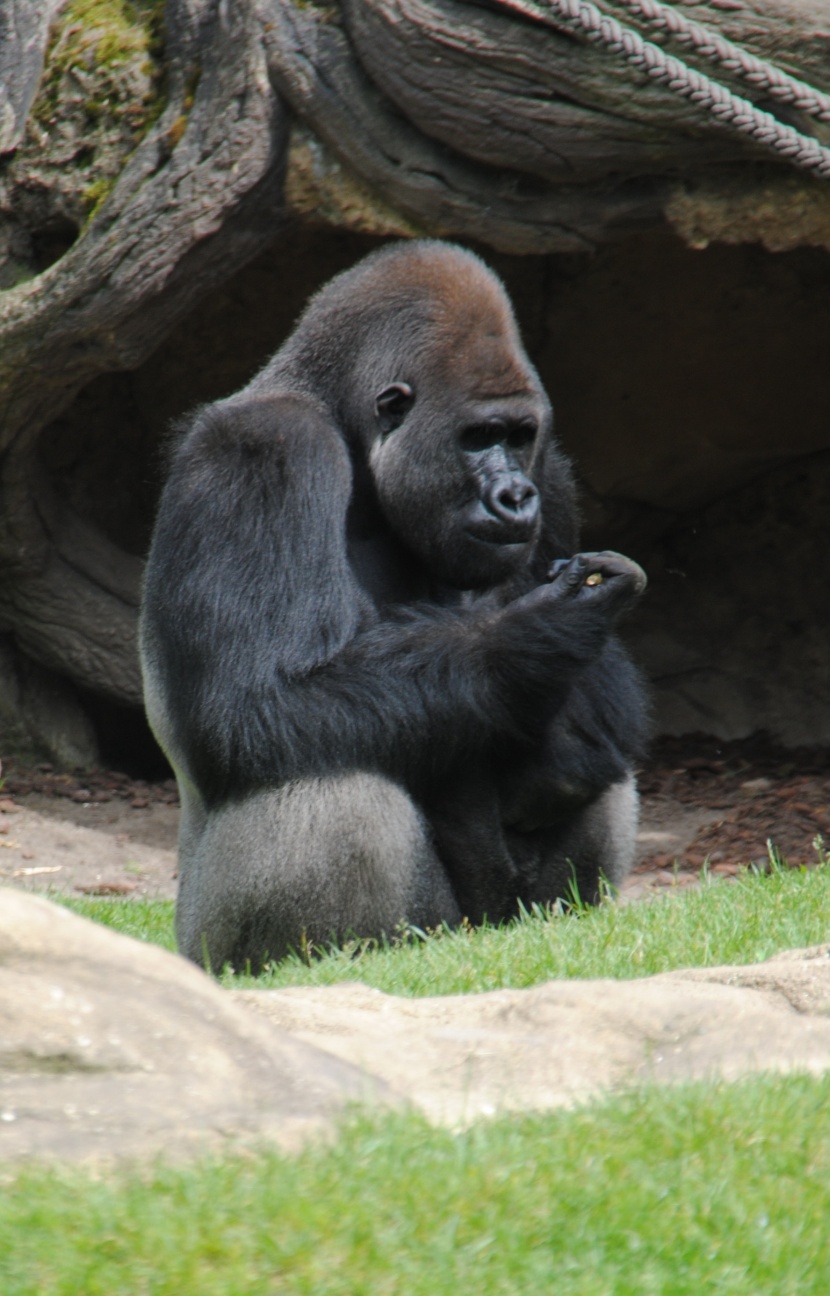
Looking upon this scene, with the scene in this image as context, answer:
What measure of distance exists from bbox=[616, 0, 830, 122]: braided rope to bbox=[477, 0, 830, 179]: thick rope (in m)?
0.01

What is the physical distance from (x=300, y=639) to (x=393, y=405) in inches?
33.2

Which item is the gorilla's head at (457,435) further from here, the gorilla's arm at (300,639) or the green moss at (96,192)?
the green moss at (96,192)

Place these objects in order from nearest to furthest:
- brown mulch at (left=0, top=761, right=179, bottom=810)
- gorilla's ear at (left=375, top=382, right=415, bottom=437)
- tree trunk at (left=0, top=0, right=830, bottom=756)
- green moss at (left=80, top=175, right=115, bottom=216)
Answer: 1. gorilla's ear at (left=375, top=382, right=415, bottom=437)
2. tree trunk at (left=0, top=0, right=830, bottom=756)
3. green moss at (left=80, top=175, right=115, bottom=216)
4. brown mulch at (left=0, top=761, right=179, bottom=810)

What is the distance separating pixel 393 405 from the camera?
4.94m

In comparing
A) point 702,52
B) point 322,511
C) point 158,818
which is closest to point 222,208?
point 702,52

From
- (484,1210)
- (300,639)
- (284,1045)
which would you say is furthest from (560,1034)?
(300,639)

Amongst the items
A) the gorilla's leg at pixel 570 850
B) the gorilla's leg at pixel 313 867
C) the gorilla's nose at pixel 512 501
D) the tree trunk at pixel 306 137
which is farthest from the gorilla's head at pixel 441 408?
the tree trunk at pixel 306 137

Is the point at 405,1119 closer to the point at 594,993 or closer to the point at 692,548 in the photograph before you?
the point at 594,993

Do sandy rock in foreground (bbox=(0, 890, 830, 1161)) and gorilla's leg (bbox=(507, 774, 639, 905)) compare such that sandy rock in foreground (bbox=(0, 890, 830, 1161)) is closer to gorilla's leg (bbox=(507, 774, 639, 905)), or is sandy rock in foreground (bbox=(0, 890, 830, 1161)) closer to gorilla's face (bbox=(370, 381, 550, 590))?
gorilla's face (bbox=(370, 381, 550, 590))

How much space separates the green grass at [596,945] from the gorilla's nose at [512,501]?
1.19 m

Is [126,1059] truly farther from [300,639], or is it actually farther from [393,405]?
[393,405]

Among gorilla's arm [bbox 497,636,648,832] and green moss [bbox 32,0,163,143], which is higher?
green moss [bbox 32,0,163,143]

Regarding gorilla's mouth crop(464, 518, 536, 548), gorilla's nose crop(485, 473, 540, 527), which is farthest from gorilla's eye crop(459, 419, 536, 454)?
gorilla's mouth crop(464, 518, 536, 548)

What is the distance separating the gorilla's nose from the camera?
4.82m
